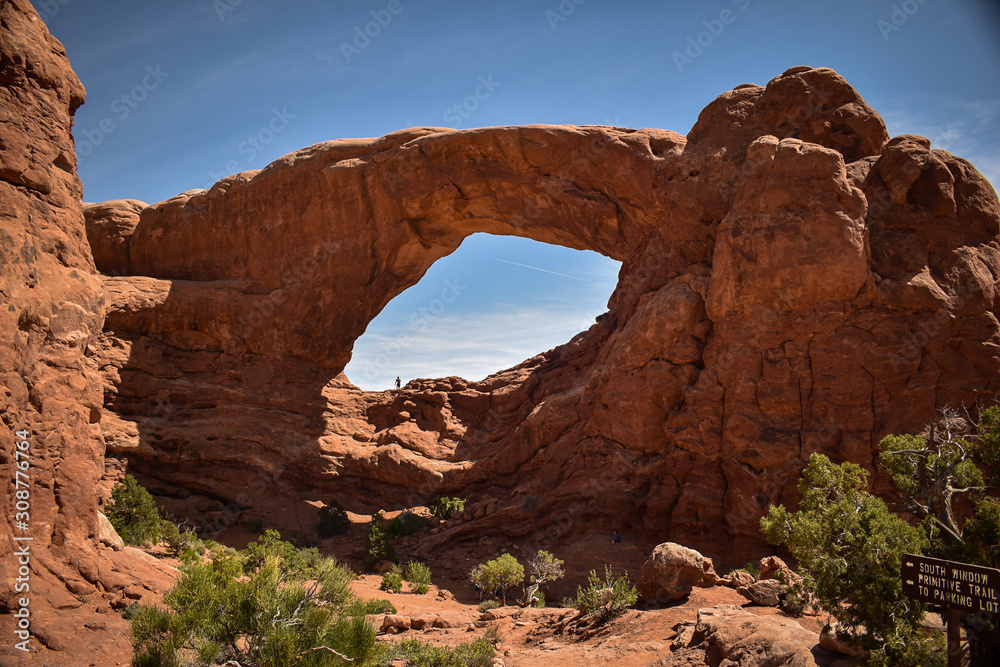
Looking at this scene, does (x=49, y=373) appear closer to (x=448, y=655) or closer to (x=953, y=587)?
(x=448, y=655)

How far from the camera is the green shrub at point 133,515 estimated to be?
17734 mm

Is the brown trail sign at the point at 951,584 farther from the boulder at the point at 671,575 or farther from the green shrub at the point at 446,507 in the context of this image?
the green shrub at the point at 446,507

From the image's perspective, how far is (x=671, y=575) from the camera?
13.3 metres

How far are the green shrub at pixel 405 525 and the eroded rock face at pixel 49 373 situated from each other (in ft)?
Answer: 36.4

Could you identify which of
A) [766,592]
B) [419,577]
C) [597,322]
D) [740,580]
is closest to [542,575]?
[419,577]

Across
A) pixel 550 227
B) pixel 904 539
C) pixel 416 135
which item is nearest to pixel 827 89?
pixel 550 227

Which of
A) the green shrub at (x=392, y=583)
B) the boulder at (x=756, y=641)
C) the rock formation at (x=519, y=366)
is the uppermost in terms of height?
the rock formation at (x=519, y=366)

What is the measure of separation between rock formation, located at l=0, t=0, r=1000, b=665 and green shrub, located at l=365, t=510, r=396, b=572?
1.72 metres

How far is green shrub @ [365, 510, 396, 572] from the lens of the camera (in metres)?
22.2

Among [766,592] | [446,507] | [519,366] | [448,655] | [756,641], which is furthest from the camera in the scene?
[519,366]

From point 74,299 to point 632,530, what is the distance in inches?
690

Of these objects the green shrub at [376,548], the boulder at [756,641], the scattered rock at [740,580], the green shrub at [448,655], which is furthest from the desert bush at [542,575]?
the boulder at [756,641]

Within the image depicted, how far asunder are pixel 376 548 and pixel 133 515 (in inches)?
312

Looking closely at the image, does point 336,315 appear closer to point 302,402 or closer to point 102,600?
point 302,402
